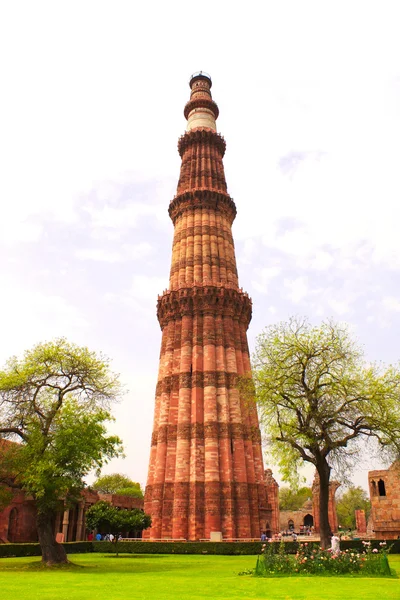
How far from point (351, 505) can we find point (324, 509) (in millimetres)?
95385

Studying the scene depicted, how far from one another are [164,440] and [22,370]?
1705 centimetres

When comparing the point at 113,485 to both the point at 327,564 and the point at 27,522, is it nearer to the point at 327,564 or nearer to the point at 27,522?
the point at 27,522

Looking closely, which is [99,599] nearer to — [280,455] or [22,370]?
[22,370]

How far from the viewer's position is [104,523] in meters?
30.9

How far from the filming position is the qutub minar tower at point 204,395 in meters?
34.8

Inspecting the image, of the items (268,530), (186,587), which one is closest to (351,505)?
(268,530)

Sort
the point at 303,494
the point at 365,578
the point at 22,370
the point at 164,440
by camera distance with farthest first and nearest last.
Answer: the point at 303,494, the point at 164,440, the point at 22,370, the point at 365,578

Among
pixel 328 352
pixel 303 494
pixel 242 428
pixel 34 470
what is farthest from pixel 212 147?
pixel 303 494

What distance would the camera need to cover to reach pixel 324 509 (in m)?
23.0

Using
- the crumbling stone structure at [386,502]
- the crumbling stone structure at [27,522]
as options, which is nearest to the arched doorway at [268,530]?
the crumbling stone structure at [386,502]

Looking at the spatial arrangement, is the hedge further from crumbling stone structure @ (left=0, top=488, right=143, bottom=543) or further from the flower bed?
the flower bed

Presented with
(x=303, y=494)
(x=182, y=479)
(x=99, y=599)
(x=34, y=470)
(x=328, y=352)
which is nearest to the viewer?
(x=99, y=599)

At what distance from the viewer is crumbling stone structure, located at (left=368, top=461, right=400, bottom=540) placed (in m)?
39.9

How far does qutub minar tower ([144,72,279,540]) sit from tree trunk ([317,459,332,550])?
1167 cm
